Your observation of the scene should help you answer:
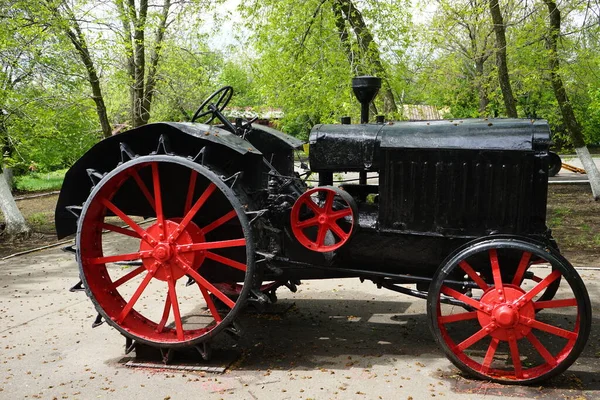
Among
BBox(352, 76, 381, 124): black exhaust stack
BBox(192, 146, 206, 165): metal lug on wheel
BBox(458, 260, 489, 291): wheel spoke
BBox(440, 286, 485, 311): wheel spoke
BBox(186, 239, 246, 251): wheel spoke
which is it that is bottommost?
BBox(440, 286, 485, 311): wheel spoke

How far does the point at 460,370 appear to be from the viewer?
468 centimetres

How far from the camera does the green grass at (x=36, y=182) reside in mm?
25894

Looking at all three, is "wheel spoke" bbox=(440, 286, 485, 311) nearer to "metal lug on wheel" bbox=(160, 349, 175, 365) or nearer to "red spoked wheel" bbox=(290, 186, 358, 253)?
"red spoked wheel" bbox=(290, 186, 358, 253)

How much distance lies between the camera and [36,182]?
30.1m

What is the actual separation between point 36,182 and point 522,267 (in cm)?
2943

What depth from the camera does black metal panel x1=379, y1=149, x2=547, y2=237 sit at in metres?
4.59

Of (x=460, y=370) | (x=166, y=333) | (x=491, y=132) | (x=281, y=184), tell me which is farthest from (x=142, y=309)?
(x=491, y=132)

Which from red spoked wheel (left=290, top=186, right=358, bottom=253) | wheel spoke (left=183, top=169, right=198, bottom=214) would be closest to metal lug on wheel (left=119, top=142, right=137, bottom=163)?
wheel spoke (left=183, top=169, right=198, bottom=214)

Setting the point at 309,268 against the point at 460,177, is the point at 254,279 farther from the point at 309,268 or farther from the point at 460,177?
the point at 460,177

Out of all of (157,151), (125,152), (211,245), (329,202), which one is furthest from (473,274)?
(125,152)

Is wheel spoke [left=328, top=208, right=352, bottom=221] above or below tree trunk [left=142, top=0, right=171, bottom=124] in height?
below

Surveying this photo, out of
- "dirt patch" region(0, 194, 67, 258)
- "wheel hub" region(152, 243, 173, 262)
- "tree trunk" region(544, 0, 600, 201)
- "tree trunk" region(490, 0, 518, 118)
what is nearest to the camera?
"wheel hub" region(152, 243, 173, 262)

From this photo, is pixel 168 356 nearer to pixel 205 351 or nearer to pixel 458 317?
pixel 205 351

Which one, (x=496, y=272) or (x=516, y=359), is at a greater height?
(x=496, y=272)
